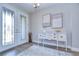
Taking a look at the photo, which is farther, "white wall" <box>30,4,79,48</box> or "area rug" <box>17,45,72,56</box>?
"white wall" <box>30,4,79,48</box>

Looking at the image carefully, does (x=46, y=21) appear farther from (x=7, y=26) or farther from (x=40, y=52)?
(x=7, y=26)

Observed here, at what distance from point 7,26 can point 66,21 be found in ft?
4.59

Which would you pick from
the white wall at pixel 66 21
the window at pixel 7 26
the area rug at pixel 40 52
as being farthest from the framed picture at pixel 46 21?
the window at pixel 7 26

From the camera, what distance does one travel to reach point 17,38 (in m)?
2.23

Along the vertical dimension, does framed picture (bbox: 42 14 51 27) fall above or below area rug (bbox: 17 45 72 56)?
above

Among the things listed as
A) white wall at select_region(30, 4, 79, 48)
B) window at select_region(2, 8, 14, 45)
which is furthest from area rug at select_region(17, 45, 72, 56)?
window at select_region(2, 8, 14, 45)

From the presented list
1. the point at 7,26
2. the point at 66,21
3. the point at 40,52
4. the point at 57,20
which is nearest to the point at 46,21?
the point at 57,20

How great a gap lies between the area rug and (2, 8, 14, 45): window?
0.41 metres

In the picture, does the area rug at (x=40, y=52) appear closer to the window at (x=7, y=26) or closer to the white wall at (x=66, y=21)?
the white wall at (x=66, y=21)

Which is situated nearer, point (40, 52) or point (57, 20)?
point (40, 52)

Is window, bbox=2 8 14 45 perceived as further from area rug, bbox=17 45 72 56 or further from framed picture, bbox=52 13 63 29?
framed picture, bbox=52 13 63 29

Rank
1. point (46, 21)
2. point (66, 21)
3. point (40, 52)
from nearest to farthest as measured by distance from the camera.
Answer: point (40, 52) < point (46, 21) < point (66, 21)

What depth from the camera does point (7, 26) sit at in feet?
7.16

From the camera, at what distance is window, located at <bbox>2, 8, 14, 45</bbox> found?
2.14m
